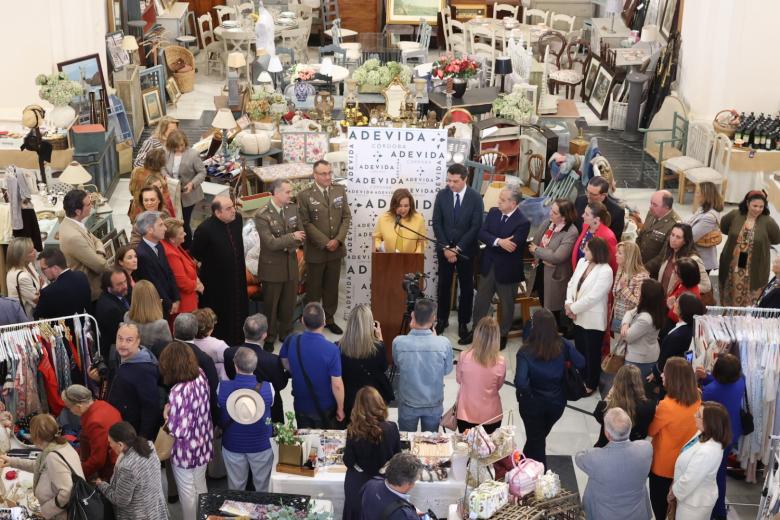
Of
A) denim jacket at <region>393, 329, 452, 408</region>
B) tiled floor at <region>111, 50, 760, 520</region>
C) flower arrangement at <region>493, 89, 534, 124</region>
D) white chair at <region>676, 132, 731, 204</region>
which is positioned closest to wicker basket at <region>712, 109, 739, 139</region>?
white chair at <region>676, 132, 731, 204</region>

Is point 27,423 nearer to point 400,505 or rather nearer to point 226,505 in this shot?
point 226,505

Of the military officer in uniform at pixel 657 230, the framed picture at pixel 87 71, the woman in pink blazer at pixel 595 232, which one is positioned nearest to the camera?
the woman in pink blazer at pixel 595 232

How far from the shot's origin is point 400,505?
5234 millimetres

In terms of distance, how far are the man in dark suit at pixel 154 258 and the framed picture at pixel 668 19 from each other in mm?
10349

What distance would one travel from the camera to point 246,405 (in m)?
6.24

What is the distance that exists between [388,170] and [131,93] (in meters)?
6.21

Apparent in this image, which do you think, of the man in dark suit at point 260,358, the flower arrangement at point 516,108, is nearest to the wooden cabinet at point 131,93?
the flower arrangement at point 516,108

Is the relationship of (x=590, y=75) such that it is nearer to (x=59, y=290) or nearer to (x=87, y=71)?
(x=87, y=71)

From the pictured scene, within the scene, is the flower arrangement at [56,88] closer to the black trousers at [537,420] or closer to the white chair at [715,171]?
the white chair at [715,171]

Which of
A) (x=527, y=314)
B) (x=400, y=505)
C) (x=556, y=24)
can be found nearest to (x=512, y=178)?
(x=527, y=314)

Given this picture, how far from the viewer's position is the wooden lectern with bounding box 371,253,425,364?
335 inches

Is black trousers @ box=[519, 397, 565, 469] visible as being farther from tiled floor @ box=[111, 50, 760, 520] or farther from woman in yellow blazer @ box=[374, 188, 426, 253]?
woman in yellow blazer @ box=[374, 188, 426, 253]

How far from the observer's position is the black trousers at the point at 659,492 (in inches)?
254

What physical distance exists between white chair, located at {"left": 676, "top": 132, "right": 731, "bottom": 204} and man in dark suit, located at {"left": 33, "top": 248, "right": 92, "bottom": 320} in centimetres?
691
